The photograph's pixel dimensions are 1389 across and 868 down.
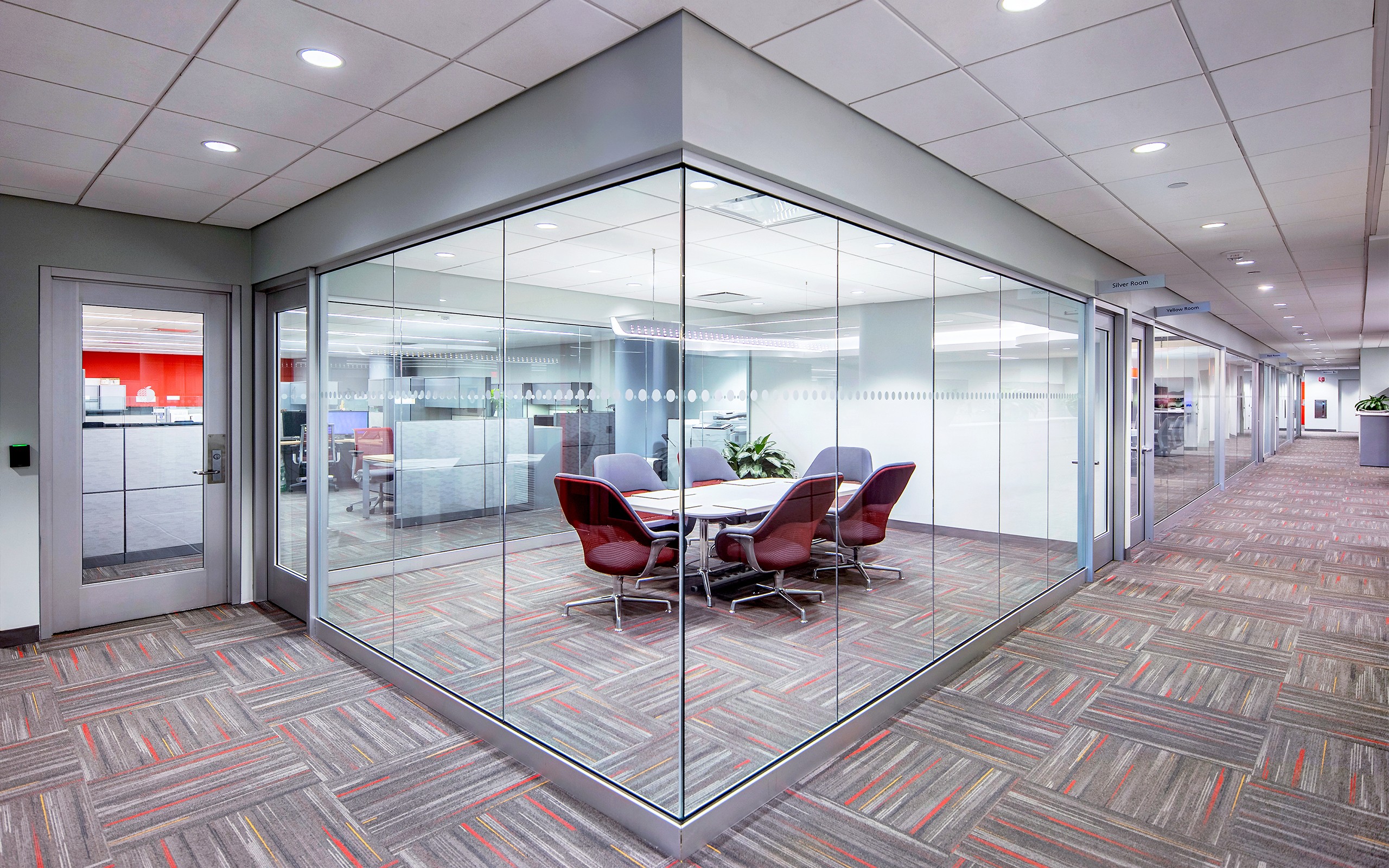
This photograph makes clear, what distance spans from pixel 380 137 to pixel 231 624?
308cm

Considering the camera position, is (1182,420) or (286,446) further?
(1182,420)

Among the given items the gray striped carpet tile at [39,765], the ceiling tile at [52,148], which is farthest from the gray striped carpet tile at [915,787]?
the ceiling tile at [52,148]

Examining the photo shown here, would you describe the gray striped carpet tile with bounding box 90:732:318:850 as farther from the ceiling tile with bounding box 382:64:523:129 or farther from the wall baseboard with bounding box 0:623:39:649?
the ceiling tile with bounding box 382:64:523:129

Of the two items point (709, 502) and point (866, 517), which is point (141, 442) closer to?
point (709, 502)

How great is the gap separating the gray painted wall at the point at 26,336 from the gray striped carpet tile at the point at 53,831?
209 centimetres

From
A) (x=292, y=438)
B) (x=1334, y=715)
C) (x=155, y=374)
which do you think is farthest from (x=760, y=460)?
(x=155, y=374)

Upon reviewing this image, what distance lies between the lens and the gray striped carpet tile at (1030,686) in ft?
10.5

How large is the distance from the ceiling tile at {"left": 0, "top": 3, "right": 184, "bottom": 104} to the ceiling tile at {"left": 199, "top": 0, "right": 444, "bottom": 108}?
0.69 feet

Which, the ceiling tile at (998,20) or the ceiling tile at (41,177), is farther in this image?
the ceiling tile at (41,177)

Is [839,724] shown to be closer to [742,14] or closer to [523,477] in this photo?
[523,477]

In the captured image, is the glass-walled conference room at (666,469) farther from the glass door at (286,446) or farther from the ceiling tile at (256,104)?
the ceiling tile at (256,104)

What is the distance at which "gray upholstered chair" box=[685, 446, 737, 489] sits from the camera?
2355 millimetres

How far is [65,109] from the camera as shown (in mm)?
2764

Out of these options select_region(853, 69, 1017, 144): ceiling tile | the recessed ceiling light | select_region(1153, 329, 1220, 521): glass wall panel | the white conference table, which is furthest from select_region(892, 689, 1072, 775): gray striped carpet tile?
select_region(1153, 329, 1220, 521): glass wall panel
